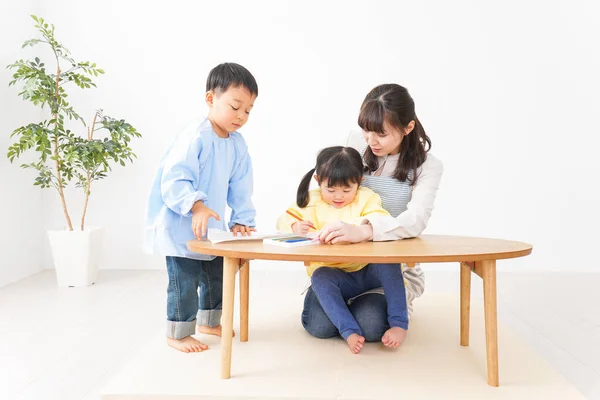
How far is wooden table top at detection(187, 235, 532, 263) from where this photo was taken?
1827 mm

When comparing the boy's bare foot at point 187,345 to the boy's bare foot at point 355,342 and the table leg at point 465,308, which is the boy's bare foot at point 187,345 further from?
the table leg at point 465,308

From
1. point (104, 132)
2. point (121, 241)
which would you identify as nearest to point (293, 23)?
point (104, 132)

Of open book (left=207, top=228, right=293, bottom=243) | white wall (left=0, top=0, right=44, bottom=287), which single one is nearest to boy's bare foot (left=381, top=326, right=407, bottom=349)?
open book (left=207, top=228, right=293, bottom=243)

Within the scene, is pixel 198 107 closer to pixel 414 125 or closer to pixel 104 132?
pixel 104 132

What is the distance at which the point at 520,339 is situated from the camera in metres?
2.50

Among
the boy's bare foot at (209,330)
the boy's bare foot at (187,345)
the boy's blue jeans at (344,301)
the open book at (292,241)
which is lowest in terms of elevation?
the boy's bare foot at (187,345)

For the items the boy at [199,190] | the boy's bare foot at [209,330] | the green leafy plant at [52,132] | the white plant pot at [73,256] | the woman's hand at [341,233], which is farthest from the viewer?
the white plant pot at [73,256]

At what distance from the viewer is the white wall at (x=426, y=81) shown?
4.39 metres

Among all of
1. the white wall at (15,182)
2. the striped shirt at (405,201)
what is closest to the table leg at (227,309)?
the striped shirt at (405,201)

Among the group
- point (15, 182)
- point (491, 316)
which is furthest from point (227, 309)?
point (15, 182)

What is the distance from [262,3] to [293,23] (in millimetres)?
244

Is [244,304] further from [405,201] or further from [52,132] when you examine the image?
[52,132]

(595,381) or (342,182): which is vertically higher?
(342,182)

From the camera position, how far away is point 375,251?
190 cm
